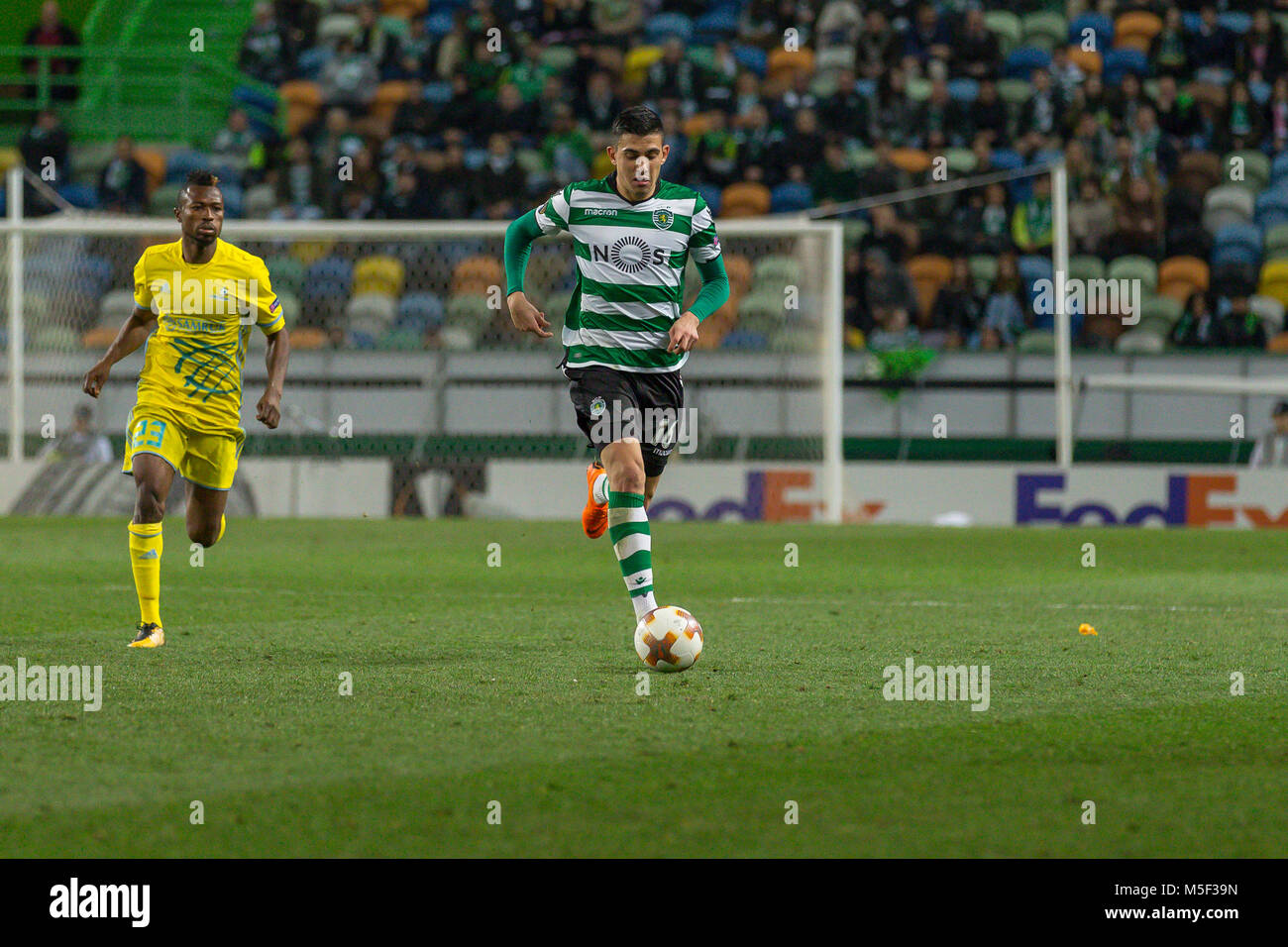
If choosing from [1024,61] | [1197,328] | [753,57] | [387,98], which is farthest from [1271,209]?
[387,98]

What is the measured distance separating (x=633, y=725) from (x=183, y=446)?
319cm

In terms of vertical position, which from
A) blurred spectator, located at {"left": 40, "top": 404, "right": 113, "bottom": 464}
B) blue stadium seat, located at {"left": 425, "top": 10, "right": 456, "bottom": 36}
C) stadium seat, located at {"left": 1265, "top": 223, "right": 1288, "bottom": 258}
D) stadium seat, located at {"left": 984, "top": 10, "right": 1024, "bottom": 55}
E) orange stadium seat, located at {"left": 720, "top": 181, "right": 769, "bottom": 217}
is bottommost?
blurred spectator, located at {"left": 40, "top": 404, "right": 113, "bottom": 464}

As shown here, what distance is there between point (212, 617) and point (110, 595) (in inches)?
52.7

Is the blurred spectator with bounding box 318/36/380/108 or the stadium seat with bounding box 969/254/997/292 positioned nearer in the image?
the stadium seat with bounding box 969/254/997/292

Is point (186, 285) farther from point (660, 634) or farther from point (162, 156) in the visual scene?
point (162, 156)

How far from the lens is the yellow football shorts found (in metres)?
7.07

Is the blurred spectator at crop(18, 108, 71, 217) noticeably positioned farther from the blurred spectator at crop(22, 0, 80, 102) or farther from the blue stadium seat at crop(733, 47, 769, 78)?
the blue stadium seat at crop(733, 47, 769, 78)

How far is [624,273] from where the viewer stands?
21.9ft

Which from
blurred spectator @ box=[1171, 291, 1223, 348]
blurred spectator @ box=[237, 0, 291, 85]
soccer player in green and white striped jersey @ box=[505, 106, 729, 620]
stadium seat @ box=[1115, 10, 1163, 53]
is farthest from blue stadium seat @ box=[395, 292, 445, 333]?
soccer player in green and white striped jersey @ box=[505, 106, 729, 620]

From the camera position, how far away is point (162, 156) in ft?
76.7

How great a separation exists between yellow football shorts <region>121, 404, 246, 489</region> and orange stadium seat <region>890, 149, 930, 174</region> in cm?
1421

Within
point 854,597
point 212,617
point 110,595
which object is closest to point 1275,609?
point 854,597

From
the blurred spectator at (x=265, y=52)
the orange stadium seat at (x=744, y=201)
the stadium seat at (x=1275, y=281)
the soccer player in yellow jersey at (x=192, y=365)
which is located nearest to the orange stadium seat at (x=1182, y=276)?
the stadium seat at (x=1275, y=281)

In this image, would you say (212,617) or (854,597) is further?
(854,597)
